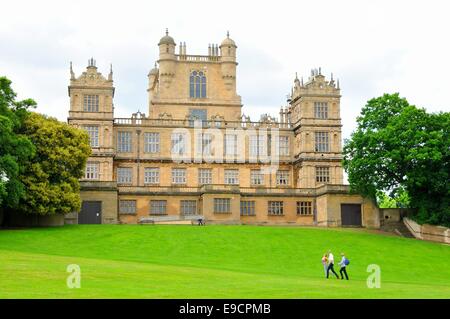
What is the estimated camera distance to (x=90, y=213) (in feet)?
247

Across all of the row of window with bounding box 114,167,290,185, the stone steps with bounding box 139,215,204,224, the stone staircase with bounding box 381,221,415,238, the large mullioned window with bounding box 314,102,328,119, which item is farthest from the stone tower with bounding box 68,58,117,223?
the stone staircase with bounding box 381,221,415,238

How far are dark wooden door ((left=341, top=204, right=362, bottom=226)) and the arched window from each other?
933 inches

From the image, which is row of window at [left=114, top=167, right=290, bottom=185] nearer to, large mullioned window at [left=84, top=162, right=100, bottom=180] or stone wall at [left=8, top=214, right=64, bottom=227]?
large mullioned window at [left=84, top=162, right=100, bottom=180]

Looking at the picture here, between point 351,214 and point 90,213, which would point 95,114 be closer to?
point 90,213

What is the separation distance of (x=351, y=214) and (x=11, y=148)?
111 feet

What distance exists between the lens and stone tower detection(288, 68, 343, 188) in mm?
85875

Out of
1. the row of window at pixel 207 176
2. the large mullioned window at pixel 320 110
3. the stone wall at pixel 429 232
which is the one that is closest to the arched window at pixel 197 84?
the row of window at pixel 207 176

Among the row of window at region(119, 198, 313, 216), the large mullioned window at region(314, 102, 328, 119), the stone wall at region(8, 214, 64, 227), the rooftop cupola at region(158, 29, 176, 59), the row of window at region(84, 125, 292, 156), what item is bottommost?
the stone wall at region(8, 214, 64, 227)

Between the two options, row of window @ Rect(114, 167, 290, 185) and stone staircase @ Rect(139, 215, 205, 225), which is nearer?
stone staircase @ Rect(139, 215, 205, 225)

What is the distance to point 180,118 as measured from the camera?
297ft

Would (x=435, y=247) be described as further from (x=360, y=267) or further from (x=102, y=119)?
(x=102, y=119)

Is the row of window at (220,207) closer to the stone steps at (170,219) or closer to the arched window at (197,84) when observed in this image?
the stone steps at (170,219)

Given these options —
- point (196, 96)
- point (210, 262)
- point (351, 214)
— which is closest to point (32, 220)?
point (210, 262)

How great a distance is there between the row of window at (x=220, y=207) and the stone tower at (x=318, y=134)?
4.68 m
